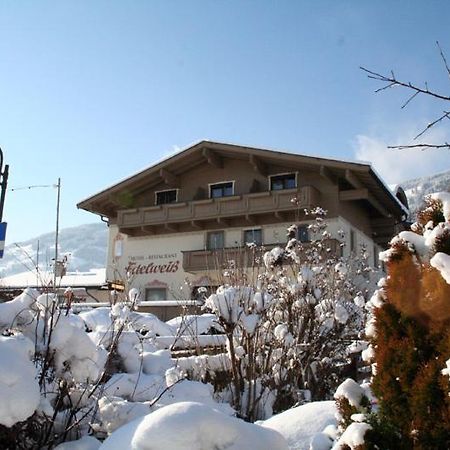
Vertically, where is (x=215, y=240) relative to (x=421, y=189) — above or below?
below

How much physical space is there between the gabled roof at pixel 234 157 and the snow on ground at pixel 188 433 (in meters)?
19.6

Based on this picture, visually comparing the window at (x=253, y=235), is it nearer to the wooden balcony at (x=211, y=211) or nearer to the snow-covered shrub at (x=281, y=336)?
the wooden balcony at (x=211, y=211)

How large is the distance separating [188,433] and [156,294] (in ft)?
78.5

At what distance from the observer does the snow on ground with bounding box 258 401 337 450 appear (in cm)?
Answer: 405

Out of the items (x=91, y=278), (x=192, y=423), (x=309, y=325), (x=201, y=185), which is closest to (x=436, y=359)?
(x=192, y=423)

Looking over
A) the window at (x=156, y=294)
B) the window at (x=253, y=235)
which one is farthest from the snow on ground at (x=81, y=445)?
the window at (x=156, y=294)

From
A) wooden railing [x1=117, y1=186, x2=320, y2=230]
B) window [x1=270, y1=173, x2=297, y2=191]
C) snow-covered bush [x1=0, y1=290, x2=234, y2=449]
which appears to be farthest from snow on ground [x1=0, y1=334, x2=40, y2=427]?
window [x1=270, y1=173, x2=297, y2=191]

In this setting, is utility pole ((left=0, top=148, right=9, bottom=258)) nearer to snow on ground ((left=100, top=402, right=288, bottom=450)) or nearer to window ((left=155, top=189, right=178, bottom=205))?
snow on ground ((left=100, top=402, right=288, bottom=450))

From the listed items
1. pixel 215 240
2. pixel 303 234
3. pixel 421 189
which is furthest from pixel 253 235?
pixel 421 189

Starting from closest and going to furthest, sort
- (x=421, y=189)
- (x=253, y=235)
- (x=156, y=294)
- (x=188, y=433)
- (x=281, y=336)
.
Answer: (x=188, y=433) → (x=281, y=336) → (x=253, y=235) → (x=156, y=294) → (x=421, y=189)

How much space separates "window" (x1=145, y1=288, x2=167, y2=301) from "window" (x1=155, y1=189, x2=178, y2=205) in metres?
4.17

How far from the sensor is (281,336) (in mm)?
7453

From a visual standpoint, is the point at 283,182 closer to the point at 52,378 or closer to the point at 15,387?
the point at 52,378

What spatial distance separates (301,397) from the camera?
7.20 m
